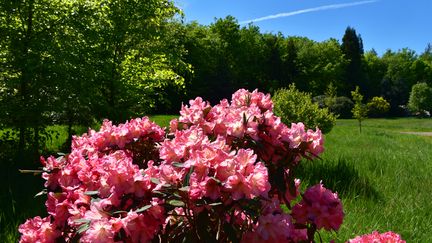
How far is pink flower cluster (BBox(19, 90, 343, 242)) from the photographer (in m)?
1.50

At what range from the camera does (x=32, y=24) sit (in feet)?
23.3

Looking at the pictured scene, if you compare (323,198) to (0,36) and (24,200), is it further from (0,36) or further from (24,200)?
(0,36)

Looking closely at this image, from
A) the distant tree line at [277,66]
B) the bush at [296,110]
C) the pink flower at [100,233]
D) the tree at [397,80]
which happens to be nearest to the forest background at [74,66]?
the bush at [296,110]

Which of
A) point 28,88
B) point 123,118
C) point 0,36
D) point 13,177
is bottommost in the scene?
point 13,177

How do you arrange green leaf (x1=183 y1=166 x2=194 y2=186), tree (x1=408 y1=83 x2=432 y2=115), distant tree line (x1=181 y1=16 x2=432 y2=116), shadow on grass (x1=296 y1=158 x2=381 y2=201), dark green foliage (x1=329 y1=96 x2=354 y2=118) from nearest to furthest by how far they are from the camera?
green leaf (x1=183 y1=166 x2=194 y2=186)
shadow on grass (x1=296 y1=158 x2=381 y2=201)
distant tree line (x1=181 y1=16 x2=432 y2=116)
dark green foliage (x1=329 y1=96 x2=354 y2=118)
tree (x1=408 y1=83 x2=432 y2=115)

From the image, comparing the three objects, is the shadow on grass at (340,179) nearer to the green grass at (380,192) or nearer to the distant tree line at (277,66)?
the green grass at (380,192)

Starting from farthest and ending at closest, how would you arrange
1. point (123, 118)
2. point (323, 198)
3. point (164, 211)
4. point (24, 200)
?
point (123, 118) → point (24, 200) → point (323, 198) → point (164, 211)

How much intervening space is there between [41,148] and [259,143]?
6351 mm

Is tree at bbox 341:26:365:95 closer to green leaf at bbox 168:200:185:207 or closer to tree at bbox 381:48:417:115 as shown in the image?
tree at bbox 381:48:417:115

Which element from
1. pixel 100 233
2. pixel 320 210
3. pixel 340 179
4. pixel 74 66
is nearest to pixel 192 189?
pixel 100 233

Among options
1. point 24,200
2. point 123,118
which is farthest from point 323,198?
point 123,118

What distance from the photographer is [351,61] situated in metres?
56.8

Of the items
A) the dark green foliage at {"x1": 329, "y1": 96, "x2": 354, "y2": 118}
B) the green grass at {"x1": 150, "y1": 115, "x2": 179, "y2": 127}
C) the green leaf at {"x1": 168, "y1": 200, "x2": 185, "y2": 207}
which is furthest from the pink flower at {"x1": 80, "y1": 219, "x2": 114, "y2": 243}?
the dark green foliage at {"x1": 329, "y1": 96, "x2": 354, "y2": 118}

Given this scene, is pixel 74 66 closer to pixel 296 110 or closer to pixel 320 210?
pixel 320 210
